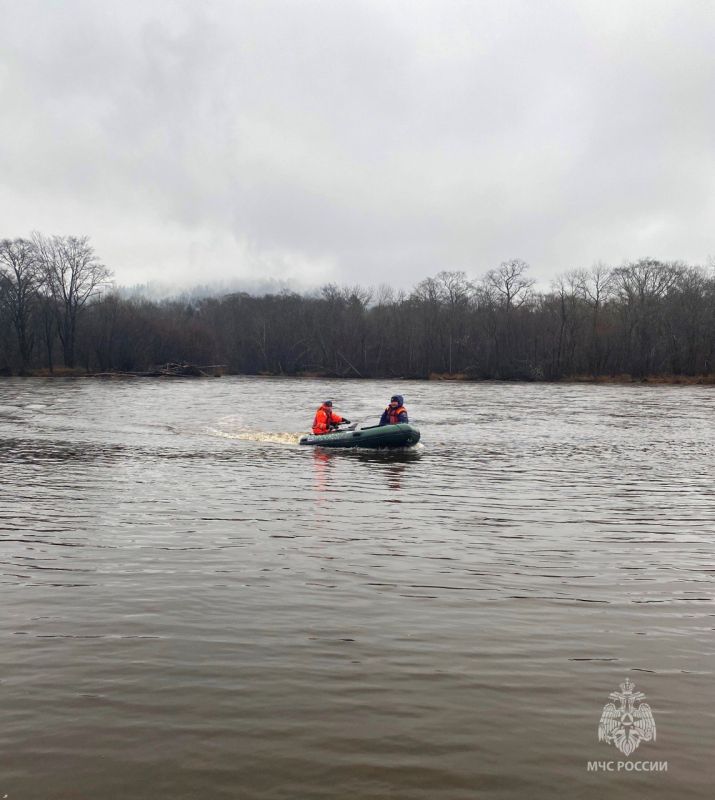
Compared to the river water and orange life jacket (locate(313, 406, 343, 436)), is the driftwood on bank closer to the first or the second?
orange life jacket (locate(313, 406, 343, 436))

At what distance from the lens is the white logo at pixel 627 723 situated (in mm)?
3805

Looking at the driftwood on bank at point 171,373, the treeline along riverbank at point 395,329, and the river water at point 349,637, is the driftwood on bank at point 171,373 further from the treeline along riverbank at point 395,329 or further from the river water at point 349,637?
the river water at point 349,637

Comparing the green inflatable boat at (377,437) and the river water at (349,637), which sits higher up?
the green inflatable boat at (377,437)

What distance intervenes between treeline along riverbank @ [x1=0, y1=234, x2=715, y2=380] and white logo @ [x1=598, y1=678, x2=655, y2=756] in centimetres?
6595

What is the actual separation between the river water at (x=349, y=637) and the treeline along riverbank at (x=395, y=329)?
61.1 m

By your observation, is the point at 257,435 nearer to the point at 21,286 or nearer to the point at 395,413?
the point at 395,413

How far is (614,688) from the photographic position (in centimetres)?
436

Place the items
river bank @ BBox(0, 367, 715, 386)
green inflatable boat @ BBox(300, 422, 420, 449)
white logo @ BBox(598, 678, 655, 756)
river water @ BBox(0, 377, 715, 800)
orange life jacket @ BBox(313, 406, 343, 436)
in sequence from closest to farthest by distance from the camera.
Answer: river water @ BBox(0, 377, 715, 800) → white logo @ BBox(598, 678, 655, 756) → green inflatable boat @ BBox(300, 422, 420, 449) → orange life jacket @ BBox(313, 406, 343, 436) → river bank @ BBox(0, 367, 715, 386)

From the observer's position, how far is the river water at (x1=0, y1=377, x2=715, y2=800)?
11.5 feet

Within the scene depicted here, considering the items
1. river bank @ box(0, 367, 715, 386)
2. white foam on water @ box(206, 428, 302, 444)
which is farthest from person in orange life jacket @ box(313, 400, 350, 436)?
river bank @ box(0, 367, 715, 386)

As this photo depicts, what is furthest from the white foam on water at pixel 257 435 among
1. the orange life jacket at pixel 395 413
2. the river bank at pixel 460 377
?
the river bank at pixel 460 377

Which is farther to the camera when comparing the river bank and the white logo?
the river bank

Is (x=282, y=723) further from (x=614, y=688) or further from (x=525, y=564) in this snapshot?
(x=525, y=564)

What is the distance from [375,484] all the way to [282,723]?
894cm
